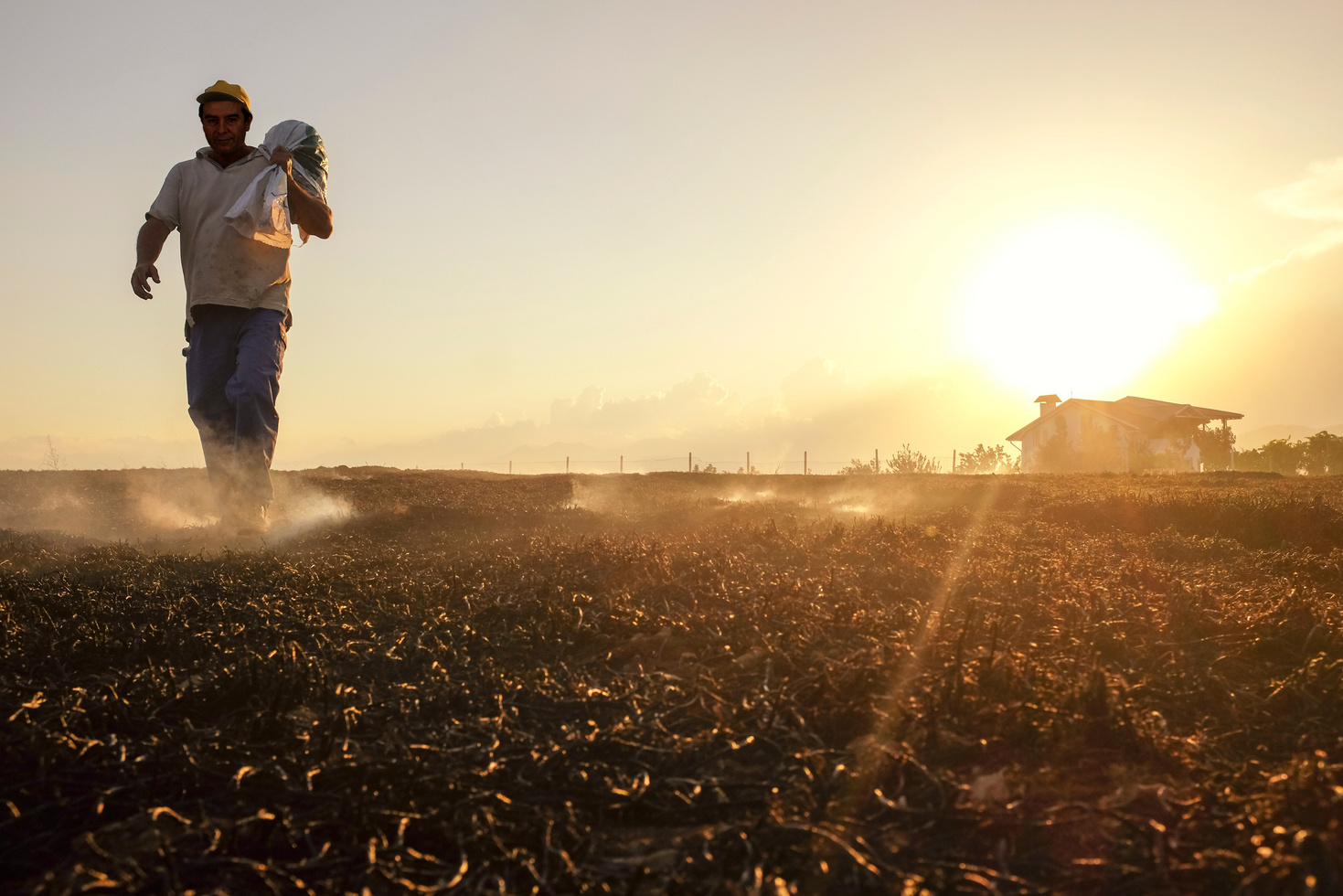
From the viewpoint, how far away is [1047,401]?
51.9 metres

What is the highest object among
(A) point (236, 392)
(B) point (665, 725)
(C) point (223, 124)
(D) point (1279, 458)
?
(C) point (223, 124)

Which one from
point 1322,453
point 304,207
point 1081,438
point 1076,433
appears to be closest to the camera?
point 304,207

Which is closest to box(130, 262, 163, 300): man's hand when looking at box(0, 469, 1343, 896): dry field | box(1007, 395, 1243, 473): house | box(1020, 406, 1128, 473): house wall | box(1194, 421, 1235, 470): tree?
box(0, 469, 1343, 896): dry field

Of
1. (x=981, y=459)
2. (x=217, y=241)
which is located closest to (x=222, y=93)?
(x=217, y=241)

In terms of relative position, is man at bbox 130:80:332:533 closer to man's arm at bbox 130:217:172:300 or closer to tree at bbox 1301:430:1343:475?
man's arm at bbox 130:217:172:300

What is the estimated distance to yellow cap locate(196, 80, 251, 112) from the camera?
234 inches

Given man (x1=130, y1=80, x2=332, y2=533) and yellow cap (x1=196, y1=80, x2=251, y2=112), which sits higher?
yellow cap (x1=196, y1=80, x2=251, y2=112)

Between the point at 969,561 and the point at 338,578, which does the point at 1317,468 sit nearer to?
the point at 969,561

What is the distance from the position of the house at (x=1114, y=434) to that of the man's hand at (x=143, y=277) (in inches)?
1371

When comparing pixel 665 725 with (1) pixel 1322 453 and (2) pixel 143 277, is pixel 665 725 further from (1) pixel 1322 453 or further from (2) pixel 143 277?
(1) pixel 1322 453

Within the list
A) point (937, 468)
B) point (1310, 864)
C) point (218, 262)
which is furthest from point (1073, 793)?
point (937, 468)

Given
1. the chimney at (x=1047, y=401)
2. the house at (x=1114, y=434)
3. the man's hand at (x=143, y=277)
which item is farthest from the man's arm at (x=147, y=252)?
the chimney at (x=1047, y=401)

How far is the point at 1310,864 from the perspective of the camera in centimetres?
146

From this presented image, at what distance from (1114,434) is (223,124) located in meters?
42.2
